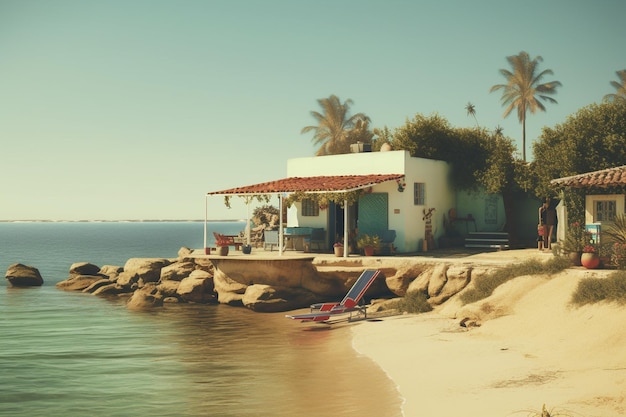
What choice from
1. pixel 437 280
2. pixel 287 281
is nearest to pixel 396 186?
pixel 437 280

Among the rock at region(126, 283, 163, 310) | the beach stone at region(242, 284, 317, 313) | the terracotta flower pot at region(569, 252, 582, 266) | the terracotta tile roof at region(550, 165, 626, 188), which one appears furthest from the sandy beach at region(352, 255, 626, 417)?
the rock at region(126, 283, 163, 310)

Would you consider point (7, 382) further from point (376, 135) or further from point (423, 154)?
point (376, 135)

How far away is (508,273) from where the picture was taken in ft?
60.8

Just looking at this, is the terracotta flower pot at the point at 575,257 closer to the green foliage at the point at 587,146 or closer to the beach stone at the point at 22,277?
the green foliage at the point at 587,146

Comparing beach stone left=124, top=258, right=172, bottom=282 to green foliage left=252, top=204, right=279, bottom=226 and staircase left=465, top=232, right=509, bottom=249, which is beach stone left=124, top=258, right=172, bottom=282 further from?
green foliage left=252, top=204, right=279, bottom=226

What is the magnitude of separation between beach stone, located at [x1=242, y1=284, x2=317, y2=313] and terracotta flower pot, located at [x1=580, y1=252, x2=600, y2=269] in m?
9.58

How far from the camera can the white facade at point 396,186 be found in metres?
24.8

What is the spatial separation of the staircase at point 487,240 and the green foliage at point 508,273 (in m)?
8.08

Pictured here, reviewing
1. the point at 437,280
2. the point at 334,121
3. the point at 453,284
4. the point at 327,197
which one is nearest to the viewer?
the point at 453,284

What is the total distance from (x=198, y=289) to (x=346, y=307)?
27.5 feet

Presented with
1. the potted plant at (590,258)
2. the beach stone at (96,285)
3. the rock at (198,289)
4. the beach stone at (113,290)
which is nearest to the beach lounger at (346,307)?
the potted plant at (590,258)

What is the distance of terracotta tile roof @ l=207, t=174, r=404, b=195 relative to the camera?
2373 centimetres

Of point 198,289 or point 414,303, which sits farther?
point 198,289

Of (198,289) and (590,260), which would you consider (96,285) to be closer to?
(198,289)
